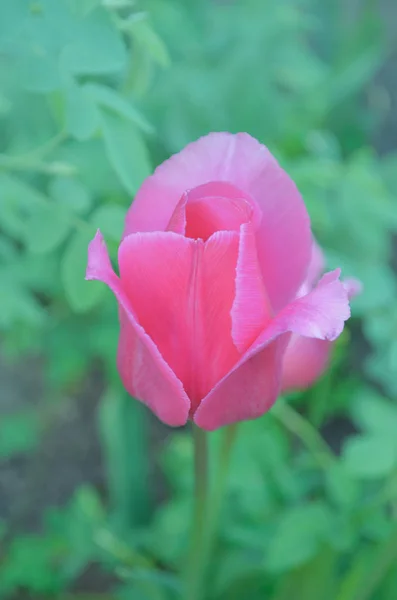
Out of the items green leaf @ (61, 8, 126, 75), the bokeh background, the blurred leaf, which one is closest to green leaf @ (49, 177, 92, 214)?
the bokeh background

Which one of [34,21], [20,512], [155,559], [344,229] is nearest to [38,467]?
[20,512]

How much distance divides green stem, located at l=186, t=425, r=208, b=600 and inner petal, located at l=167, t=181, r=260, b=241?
10cm

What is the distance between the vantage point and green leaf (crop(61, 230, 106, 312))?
1.49 feet

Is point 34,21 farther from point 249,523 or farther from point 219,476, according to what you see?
point 249,523

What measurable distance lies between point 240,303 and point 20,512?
840mm

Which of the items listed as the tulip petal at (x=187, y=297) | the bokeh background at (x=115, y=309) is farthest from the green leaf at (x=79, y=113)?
the tulip petal at (x=187, y=297)

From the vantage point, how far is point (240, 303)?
0.28 meters

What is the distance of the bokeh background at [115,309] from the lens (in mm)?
416

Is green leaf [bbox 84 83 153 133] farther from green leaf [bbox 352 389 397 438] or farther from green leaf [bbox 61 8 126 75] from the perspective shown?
green leaf [bbox 352 389 397 438]

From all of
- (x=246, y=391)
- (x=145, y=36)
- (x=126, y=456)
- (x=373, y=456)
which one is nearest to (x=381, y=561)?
(x=373, y=456)

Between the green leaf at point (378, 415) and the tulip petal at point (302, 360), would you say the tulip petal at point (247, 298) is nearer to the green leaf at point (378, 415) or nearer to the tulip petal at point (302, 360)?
the tulip petal at point (302, 360)

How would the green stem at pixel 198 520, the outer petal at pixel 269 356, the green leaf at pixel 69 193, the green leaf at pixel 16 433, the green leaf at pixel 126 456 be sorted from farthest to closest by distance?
the green leaf at pixel 16 433
the green leaf at pixel 126 456
the green leaf at pixel 69 193
the green stem at pixel 198 520
the outer petal at pixel 269 356

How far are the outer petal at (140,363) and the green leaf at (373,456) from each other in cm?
21

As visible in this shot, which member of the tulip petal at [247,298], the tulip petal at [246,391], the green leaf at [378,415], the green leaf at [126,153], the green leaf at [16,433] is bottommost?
the green leaf at [16,433]
